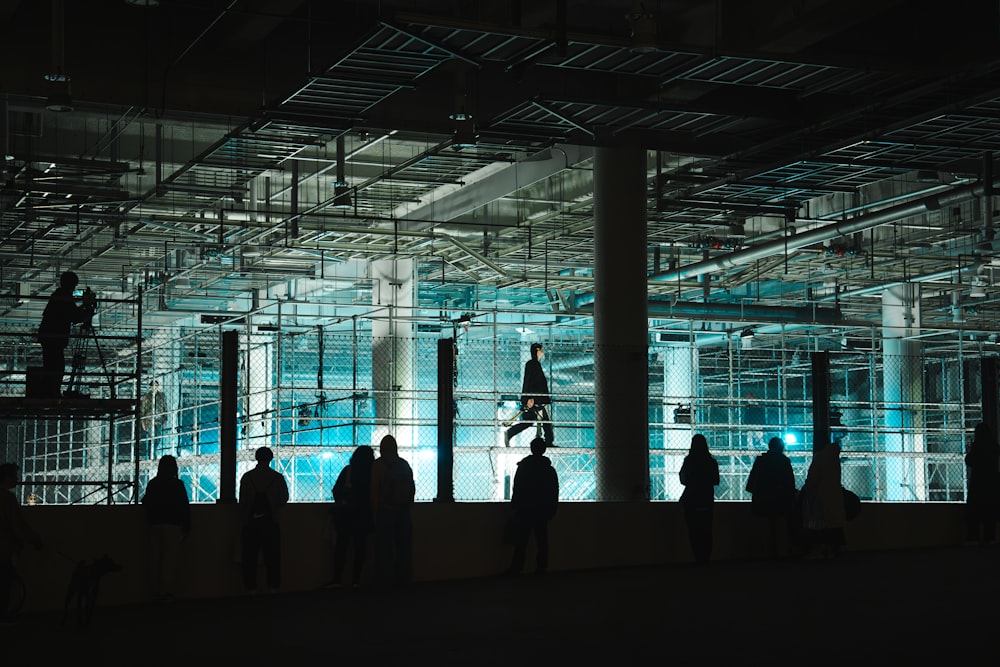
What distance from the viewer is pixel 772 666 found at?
260 inches

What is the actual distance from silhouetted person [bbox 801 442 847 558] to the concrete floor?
0.82 metres

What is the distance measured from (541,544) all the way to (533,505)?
1.48 ft

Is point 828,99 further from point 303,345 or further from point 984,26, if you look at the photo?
point 303,345

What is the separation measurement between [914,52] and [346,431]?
59.0 ft

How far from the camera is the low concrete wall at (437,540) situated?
11.2 metres

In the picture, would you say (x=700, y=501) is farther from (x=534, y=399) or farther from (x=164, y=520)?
(x=164, y=520)

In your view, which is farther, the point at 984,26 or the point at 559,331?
the point at 559,331

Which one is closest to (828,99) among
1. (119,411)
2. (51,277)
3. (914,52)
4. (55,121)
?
(914,52)

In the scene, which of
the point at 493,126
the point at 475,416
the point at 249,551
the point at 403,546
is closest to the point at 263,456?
the point at 249,551

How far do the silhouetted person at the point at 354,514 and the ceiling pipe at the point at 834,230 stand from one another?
778 centimetres

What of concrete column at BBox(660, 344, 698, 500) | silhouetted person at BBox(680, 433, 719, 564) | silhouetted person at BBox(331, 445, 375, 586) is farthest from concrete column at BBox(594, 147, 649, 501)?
concrete column at BBox(660, 344, 698, 500)

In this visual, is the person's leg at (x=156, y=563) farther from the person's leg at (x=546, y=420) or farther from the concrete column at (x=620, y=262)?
the person's leg at (x=546, y=420)

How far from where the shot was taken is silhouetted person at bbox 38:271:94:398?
12.2 meters

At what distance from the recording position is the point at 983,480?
560 inches
